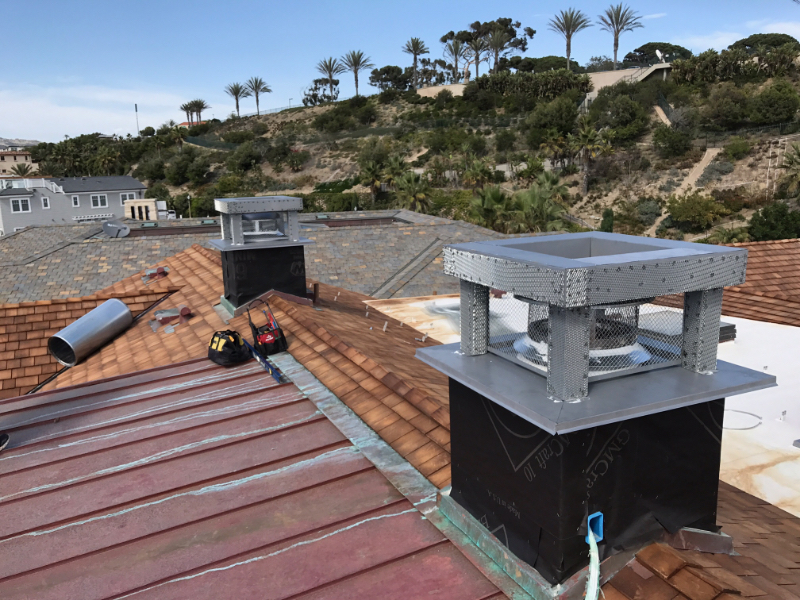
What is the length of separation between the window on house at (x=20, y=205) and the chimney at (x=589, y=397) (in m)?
73.0

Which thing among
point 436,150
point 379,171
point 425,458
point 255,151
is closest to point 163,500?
point 425,458

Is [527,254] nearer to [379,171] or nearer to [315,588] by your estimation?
[315,588]

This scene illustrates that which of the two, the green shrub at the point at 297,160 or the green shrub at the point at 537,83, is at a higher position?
the green shrub at the point at 537,83

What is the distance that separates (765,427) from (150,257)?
22508mm

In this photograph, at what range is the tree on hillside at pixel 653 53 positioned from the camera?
93.4 meters

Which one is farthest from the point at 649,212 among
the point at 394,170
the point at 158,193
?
the point at 158,193

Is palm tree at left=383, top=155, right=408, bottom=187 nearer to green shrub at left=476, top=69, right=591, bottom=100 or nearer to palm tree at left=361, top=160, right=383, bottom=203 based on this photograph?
palm tree at left=361, top=160, right=383, bottom=203

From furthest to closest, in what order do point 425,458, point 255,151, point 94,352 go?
1. point 255,151
2. point 94,352
3. point 425,458

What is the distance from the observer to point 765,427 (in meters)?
8.33

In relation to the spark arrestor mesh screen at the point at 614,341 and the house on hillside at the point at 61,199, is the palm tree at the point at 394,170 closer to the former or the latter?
the house on hillside at the point at 61,199

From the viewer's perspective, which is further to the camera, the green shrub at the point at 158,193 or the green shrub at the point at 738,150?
the green shrub at the point at 158,193

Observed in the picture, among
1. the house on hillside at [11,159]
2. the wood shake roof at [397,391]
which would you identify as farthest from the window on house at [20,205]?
the wood shake roof at [397,391]

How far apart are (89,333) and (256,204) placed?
3.28m

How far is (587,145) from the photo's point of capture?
54.7 metres
